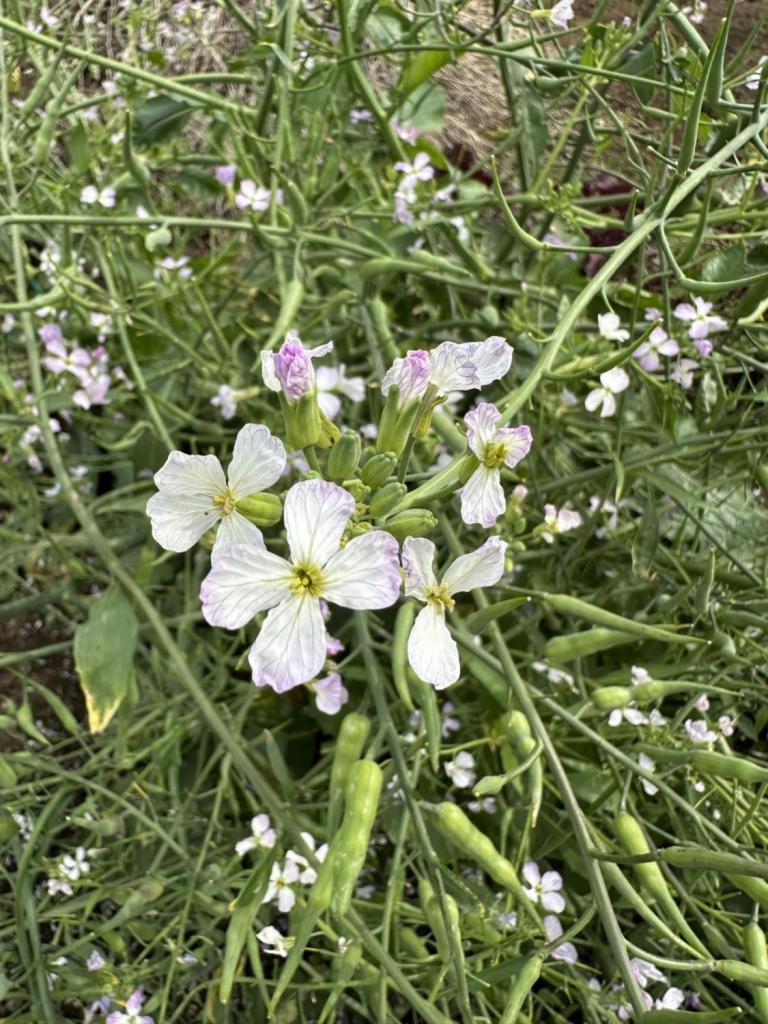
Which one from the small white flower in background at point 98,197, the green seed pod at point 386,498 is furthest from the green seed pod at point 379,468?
the small white flower in background at point 98,197

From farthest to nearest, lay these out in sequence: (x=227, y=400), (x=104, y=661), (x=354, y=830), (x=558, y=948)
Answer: (x=227, y=400) → (x=104, y=661) → (x=558, y=948) → (x=354, y=830)

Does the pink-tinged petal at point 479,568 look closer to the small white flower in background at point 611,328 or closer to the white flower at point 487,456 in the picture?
the white flower at point 487,456

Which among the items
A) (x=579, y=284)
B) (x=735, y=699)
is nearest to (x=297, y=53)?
(x=579, y=284)

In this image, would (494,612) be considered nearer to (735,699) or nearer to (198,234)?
(735,699)

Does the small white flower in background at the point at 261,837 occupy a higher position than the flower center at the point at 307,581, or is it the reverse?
the flower center at the point at 307,581

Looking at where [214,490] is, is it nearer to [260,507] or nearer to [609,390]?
[260,507]

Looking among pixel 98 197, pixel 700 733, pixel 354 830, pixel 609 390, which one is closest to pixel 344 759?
pixel 354 830

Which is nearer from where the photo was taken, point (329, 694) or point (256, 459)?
point (256, 459)
